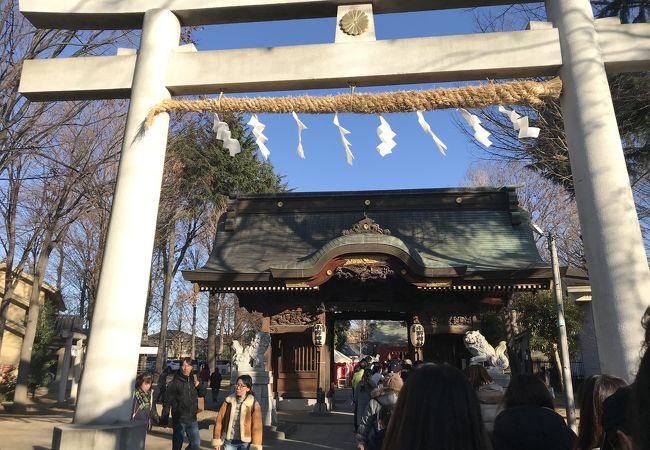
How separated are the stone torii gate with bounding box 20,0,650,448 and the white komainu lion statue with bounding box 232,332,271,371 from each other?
22.7 ft

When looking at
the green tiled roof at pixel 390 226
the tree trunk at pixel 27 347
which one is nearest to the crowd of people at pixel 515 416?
the green tiled roof at pixel 390 226

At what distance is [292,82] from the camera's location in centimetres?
611

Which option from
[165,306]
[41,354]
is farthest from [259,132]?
[41,354]

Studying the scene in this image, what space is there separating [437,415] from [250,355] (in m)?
11.4

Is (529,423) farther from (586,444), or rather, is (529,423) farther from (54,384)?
(54,384)

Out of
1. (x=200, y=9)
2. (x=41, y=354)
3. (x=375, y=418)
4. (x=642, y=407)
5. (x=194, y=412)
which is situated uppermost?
(x=200, y=9)

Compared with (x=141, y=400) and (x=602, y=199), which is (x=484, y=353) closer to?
(x=602, y=199)

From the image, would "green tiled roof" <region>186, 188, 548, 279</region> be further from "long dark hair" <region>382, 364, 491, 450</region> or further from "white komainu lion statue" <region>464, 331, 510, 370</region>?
"long dark hair" <region>382, 364, 491, 450</region>

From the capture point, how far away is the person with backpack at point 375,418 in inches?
162

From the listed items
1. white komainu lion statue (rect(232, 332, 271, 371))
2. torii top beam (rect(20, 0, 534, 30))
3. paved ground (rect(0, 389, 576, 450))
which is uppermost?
torii top beam (rect(20, 0, 534, 30))

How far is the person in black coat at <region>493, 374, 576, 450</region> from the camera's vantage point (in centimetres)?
264

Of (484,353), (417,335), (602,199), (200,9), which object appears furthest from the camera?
(417,335)

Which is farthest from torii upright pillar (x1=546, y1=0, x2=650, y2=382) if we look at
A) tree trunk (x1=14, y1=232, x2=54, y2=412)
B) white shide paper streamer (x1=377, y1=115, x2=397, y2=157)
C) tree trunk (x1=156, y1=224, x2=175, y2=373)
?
tree trunk (x1=156, y1=224, x2=175, y2=373)

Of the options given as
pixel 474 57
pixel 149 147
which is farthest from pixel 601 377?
pixel 149 147
